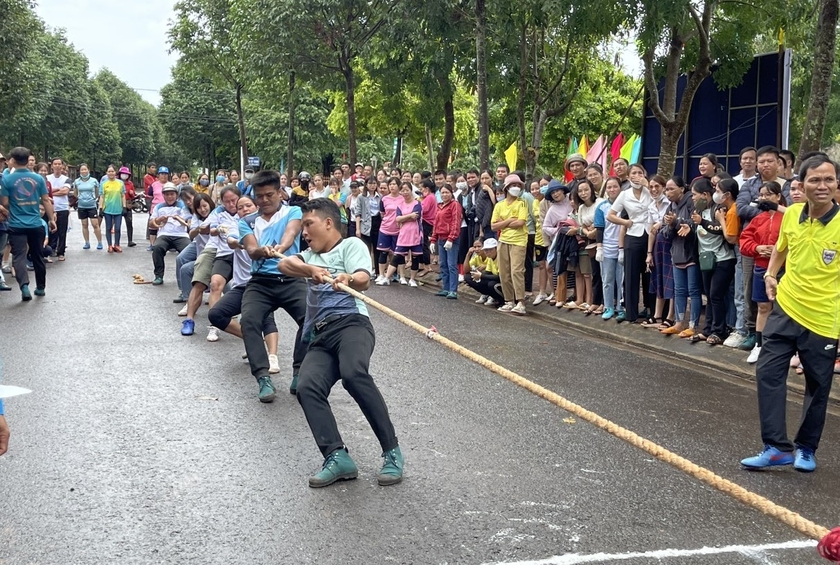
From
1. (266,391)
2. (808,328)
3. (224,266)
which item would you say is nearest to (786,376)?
(808,328)

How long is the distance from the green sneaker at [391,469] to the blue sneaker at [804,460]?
2.52m

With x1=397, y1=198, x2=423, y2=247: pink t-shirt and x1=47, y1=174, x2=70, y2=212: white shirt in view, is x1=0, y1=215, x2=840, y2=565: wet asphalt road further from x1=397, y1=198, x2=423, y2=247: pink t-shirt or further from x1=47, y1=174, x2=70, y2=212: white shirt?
x1=47, y1=174, x2=70, y2=212: white shirt

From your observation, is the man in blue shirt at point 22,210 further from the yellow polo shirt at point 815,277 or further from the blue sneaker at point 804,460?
the blue sneaker at point 804,460

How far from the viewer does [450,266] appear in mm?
15000

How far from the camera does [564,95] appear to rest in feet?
86.7

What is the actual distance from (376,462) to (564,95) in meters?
22.0

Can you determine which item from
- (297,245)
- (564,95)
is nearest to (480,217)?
(297,245)

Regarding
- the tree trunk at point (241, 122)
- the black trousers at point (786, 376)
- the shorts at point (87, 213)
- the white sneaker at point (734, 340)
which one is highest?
the tree trunk at point (241, 122)

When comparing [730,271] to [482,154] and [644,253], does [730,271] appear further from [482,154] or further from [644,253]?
[482,154]

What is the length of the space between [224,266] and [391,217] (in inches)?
265

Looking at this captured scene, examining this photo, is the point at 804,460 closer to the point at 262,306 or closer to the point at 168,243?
the point at 262,306

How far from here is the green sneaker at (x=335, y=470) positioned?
17.4ft

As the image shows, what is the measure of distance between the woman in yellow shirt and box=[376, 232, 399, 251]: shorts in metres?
3.64

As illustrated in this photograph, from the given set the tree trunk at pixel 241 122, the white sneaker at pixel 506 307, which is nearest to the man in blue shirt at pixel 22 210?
the white sneaker at pixel 506 307
